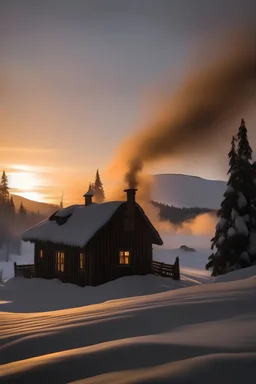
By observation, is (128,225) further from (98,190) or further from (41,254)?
(98,190)

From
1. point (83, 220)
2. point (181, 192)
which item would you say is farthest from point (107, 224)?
point (181, 192)

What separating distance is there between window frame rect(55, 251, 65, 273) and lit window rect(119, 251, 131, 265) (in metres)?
4.67

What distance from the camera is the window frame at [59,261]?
27.5m

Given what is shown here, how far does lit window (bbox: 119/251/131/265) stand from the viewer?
84.3 feet

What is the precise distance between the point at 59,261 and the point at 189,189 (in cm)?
15621

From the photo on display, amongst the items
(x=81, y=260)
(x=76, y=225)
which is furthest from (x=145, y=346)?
(x=76, y=225)

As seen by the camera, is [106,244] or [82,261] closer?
[106,244]

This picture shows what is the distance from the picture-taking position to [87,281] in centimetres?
2492

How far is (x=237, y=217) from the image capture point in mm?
24156

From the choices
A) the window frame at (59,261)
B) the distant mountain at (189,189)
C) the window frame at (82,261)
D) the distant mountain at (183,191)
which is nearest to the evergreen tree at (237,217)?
the window frame at (82,261)

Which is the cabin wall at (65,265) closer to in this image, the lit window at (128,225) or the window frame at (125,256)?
the window frame at (125,256)

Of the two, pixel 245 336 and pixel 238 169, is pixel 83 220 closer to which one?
pixel 238 169

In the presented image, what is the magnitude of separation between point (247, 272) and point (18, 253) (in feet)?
223

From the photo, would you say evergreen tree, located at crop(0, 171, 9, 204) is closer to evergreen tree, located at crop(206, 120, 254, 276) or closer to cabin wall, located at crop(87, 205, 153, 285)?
cabin wall, located at crop(87, 205, 153, 285)
